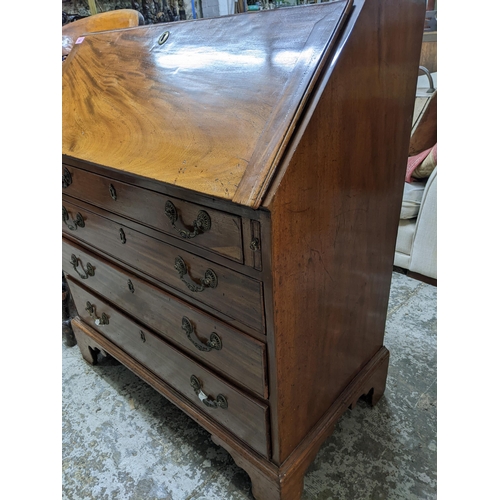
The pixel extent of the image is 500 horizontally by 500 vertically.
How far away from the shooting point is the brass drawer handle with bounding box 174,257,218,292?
82cm

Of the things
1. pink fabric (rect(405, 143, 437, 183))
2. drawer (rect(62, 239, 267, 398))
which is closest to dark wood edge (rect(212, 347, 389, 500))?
drawer (rect(62, 239, 267, 398))

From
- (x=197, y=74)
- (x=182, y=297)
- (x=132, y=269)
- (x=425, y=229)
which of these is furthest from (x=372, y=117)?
(x=425, y=229)

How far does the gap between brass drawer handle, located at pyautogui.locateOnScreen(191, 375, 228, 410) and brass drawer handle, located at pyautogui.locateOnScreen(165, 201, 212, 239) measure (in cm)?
45

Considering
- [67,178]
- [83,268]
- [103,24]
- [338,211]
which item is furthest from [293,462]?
[103,24]

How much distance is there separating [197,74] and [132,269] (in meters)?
0.53

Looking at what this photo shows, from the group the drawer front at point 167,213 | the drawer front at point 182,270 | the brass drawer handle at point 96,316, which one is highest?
the drawer front at point 167,213

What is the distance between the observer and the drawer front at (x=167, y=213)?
0.73m

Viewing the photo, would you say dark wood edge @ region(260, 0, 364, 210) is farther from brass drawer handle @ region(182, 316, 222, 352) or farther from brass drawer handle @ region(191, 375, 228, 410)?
brass drawer handle @ region(191, 375, 228, 410)

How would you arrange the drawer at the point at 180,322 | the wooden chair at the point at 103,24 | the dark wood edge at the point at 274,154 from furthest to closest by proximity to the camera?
the wooden chair at the point at 103,24, the drawer at the point at 180,322, the dark wood edge at the point at 274,154

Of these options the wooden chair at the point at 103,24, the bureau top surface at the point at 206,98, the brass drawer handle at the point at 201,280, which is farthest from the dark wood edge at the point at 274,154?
the wooden chair at the point at 103,24

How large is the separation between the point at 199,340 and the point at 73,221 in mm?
590

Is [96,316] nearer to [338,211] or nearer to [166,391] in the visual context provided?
[166,391]

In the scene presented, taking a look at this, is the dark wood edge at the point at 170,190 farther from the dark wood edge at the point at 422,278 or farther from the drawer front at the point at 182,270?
the dark wood edge at the point at 422,278

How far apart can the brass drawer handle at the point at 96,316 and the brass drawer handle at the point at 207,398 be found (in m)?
0.44
